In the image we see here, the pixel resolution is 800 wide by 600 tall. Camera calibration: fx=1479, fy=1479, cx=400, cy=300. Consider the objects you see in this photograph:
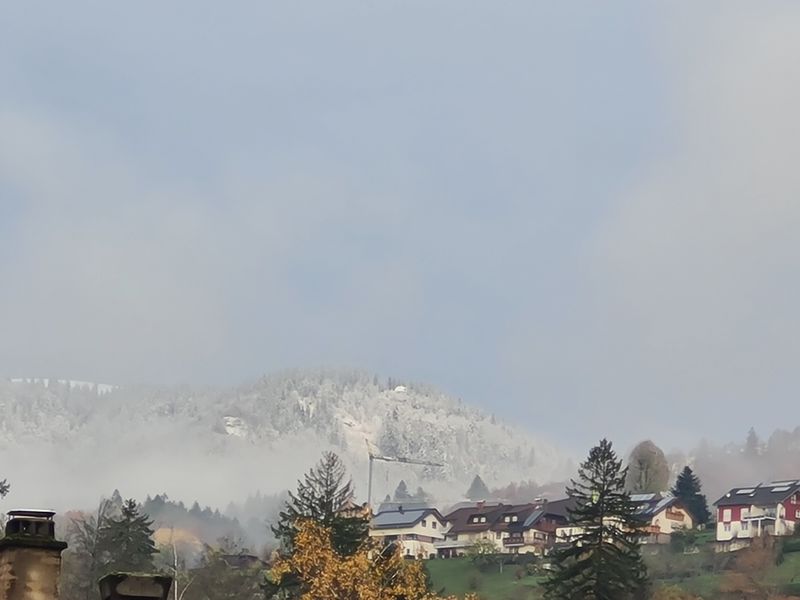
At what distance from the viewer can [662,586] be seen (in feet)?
387

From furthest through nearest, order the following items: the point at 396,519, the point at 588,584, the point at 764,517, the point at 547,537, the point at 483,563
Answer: the point at 396,519 → the point at 547,537 → the point at 764,517 → the point at 483,563 → the point at 588,584

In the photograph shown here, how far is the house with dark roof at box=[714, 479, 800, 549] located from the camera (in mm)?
155375

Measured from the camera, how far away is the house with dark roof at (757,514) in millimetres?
155375

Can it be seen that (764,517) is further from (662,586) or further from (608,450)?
(608,450)

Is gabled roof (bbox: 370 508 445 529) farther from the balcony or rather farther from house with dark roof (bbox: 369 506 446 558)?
the balcony

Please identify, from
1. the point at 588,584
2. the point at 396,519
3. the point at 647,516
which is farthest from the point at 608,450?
the point at 396,519

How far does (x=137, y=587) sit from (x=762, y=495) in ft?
493

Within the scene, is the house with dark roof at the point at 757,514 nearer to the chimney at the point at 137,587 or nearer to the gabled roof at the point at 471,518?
the gabled roof at the point at 471,518

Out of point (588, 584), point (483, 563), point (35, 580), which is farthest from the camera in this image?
point (483, 563)

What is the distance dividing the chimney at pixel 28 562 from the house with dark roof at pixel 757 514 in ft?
458

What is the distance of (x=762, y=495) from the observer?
162125mm

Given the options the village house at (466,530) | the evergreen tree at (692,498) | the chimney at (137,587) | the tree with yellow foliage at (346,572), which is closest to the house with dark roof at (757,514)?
the evergreen tree at (692,498)

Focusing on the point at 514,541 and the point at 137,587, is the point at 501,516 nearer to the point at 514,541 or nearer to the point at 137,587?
the point at 514,541

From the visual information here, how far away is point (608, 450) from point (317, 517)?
16.8 meters
